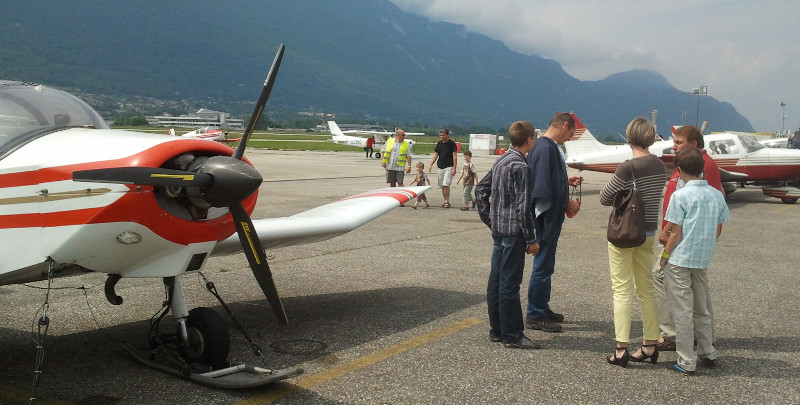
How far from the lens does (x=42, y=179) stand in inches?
158

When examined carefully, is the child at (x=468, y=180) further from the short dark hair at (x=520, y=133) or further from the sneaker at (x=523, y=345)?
the sneaker at (x=523, y=345)

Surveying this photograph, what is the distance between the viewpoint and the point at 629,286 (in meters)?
4.81

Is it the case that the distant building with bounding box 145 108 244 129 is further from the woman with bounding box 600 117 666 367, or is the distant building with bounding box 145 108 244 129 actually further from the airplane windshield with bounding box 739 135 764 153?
the woman with bounding box 600 117 666 367

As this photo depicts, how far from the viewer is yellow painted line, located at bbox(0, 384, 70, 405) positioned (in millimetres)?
3965

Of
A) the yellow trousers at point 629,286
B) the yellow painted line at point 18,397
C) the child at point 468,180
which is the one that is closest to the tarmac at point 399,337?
the yellow painted line at point 18,397

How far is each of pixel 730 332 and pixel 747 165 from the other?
15052 mm

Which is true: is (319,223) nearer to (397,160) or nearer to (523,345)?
(523,345)

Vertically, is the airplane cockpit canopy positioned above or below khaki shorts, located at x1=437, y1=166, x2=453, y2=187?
above

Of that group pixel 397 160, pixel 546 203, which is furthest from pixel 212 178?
pixel 397 160

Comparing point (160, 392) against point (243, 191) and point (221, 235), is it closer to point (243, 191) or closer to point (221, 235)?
point (221, 235)

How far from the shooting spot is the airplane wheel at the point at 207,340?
176 inches

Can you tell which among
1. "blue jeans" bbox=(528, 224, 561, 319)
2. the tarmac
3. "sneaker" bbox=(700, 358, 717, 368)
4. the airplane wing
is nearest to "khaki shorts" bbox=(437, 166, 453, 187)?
the tarmac

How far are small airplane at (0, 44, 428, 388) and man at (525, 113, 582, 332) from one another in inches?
90.2

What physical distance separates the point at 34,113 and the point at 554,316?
14.3 ft
